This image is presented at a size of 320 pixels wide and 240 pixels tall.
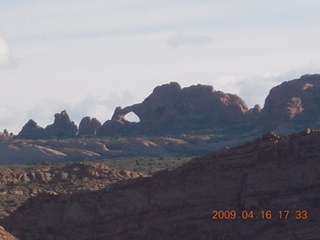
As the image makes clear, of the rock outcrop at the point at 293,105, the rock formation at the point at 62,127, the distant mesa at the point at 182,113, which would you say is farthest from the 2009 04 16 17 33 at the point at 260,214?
the rock formation at the point at 62,127

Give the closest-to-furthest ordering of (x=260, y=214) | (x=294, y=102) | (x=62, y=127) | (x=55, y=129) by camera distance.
→ (x=260, y=214), (x=294, y=102), (x=55, y=129), (x=62, y=127)

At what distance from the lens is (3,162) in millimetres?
97938

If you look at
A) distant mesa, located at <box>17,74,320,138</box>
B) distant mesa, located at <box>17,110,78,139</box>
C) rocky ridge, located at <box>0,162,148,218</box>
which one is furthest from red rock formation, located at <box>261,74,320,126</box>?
rocky ridge, located at <box>0,162,148,218</box>

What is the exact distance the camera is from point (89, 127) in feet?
405

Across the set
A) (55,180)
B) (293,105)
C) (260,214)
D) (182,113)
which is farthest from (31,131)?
(260,214)

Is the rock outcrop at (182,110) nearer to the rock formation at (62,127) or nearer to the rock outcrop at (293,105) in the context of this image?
the rock formation at (62,127)

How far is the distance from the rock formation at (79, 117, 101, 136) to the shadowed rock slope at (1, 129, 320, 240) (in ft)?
257

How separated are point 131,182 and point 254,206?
5.50m

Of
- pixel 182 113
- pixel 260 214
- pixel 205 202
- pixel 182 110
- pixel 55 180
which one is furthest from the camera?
pixel 182 113

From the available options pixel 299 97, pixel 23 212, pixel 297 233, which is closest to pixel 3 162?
pixel 299 97

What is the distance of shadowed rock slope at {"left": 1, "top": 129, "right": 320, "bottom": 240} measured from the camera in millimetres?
39969

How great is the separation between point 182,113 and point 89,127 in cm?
971

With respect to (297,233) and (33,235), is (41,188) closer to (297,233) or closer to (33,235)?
(33,235)

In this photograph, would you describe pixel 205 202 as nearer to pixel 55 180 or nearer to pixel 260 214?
pixel 260 214
